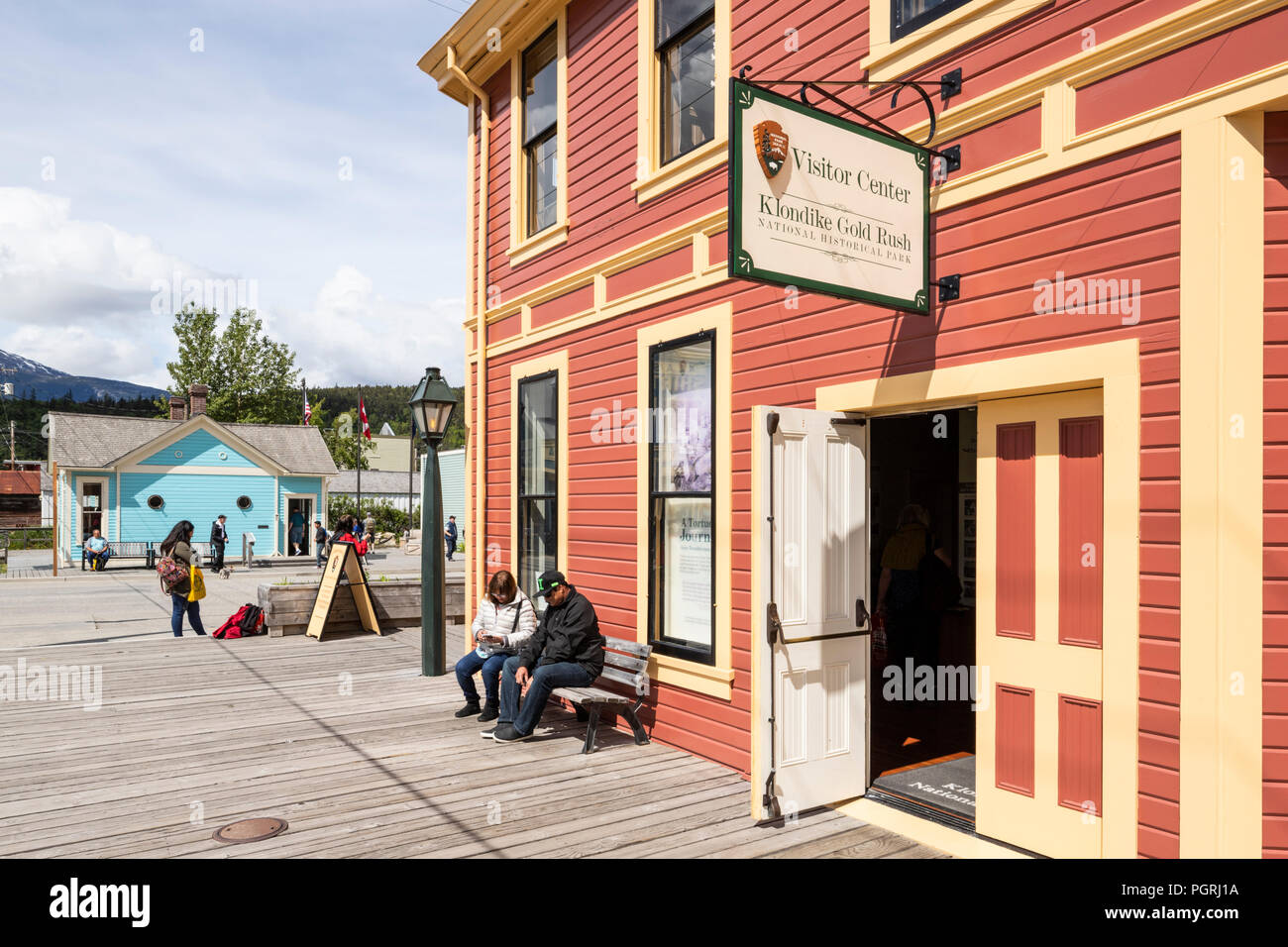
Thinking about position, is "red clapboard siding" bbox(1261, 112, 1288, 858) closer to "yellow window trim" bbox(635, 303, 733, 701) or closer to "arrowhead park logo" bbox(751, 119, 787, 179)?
"arrowhead park logo" bbox(751, 119, 787, 179)

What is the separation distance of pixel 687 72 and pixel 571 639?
4.80m

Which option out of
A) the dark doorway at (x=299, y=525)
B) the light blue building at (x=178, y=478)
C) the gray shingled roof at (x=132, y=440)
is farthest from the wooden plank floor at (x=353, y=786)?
the dark doorway at (x=299, y=525)

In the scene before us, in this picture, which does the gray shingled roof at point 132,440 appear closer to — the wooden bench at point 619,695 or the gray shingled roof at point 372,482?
the gray shingled roof at point 372,482

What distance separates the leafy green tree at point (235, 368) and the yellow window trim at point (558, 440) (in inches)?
1758

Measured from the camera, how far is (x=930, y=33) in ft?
16.1

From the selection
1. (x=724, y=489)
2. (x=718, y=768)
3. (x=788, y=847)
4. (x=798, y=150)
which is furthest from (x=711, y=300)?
(x=788, y=847)

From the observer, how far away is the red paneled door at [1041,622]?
4.13 m

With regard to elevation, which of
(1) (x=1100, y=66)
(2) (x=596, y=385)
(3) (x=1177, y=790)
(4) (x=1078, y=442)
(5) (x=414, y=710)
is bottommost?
(5) (x=414, y=710)

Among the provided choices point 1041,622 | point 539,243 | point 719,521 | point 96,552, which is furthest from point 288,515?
point 1041,622

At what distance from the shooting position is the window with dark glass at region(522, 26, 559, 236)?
29.3 feet

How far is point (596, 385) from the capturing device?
8.03 meters

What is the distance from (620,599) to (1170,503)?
4713 mm

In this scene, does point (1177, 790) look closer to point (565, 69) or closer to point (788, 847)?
point (788, 847)

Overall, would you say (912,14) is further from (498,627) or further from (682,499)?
(498,627)
